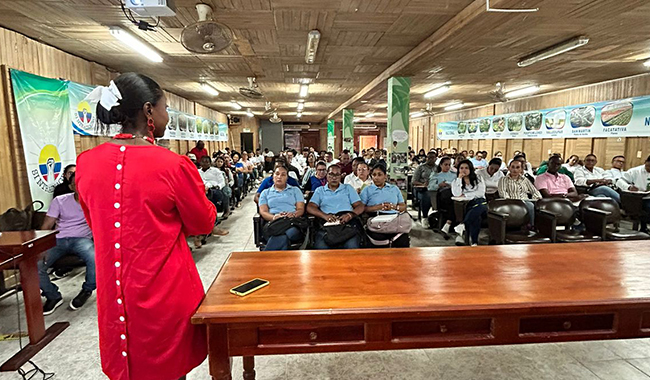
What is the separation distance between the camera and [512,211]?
4281mm

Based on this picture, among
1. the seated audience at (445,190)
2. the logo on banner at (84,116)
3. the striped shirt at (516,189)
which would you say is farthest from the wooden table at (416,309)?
the logo on banner at (84,116)

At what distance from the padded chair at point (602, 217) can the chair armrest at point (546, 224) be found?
566mm

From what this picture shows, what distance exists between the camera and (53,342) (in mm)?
2855

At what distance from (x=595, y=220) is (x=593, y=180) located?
3.35 metres

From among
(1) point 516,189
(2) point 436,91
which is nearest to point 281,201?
(1) point 516,189

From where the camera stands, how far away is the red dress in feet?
4.16

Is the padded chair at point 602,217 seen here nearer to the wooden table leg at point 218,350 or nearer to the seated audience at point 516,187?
the seated audience at point 516,187

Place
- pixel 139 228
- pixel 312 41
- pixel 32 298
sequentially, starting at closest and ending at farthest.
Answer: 1. pixel 139 228
2. pixel 32 298
3. pixel 312 41

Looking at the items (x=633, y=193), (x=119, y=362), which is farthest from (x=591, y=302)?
(x=633, y=193)

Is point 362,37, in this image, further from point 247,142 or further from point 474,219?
point 247,142

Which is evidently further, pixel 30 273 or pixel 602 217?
pixel 602 217

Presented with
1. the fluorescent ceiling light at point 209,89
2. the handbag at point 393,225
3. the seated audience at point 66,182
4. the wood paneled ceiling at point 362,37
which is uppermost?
the fluorescent ceiling light at point 209,89

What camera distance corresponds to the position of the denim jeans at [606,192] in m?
6.31

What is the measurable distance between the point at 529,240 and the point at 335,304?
137 inches
